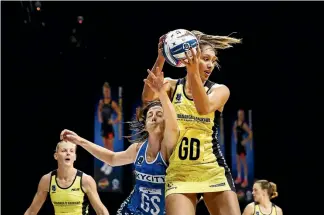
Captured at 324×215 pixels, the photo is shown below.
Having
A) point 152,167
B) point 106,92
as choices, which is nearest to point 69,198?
point 152,167

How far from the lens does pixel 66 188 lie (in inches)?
276

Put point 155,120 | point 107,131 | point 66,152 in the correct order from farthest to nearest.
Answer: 1. point 107,131
2. point 66,152
3. point 155,120

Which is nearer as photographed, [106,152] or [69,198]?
[106,152]

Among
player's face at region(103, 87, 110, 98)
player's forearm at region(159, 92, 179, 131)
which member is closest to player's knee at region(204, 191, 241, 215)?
player's forearm at region(159, 92, 179, 131)

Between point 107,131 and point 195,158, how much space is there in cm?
715

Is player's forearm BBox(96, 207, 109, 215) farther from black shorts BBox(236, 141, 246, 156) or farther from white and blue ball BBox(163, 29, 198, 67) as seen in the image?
black shorts BBox(236, 141, 246, 156)

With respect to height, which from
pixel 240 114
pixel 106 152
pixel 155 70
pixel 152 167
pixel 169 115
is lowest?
pixel 152 167

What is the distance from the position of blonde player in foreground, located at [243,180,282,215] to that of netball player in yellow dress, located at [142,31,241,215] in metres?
4.15

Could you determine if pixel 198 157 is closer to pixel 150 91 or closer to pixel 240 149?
pixel 150 91

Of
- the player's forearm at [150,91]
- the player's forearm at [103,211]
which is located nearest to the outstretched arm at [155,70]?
the player's forearm at [150,91]

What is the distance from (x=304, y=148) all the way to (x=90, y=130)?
4467 mm

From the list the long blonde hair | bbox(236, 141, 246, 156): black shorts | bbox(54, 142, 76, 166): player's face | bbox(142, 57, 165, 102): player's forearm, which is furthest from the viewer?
bbox(236, 141, 246, 156): black shorts

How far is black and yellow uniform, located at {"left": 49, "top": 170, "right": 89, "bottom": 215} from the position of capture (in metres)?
6.94

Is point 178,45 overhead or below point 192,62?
overhead
